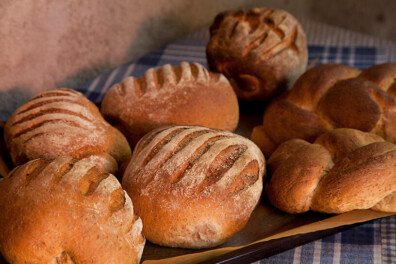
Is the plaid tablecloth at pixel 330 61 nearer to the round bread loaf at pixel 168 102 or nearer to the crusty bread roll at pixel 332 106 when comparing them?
the crusty bread roll at pixel 332 106

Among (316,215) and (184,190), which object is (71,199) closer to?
(184,190)

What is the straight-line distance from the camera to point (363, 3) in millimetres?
2926

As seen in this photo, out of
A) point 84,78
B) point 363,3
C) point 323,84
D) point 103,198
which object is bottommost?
point 363,3

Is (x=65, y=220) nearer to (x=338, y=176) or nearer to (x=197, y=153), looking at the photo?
(x=197, y=153)

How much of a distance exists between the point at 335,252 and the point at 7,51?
4.43 feet

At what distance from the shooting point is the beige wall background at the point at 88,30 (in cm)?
182

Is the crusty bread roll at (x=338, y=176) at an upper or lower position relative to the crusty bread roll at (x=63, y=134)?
lower

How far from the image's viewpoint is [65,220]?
101cm

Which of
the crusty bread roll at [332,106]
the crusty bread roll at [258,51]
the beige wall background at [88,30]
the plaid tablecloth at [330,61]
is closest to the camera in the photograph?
the plaid tablecloth at [330,61]

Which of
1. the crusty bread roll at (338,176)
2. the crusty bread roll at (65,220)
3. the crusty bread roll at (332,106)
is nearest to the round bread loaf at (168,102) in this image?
the crusty bread roll at (332,106)

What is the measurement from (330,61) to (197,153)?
1380mm

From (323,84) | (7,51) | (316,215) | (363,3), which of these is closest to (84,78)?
(7,51)

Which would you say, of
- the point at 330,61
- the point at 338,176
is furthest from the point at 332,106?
the point at 330,61

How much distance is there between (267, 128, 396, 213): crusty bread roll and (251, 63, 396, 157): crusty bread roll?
87 mm
